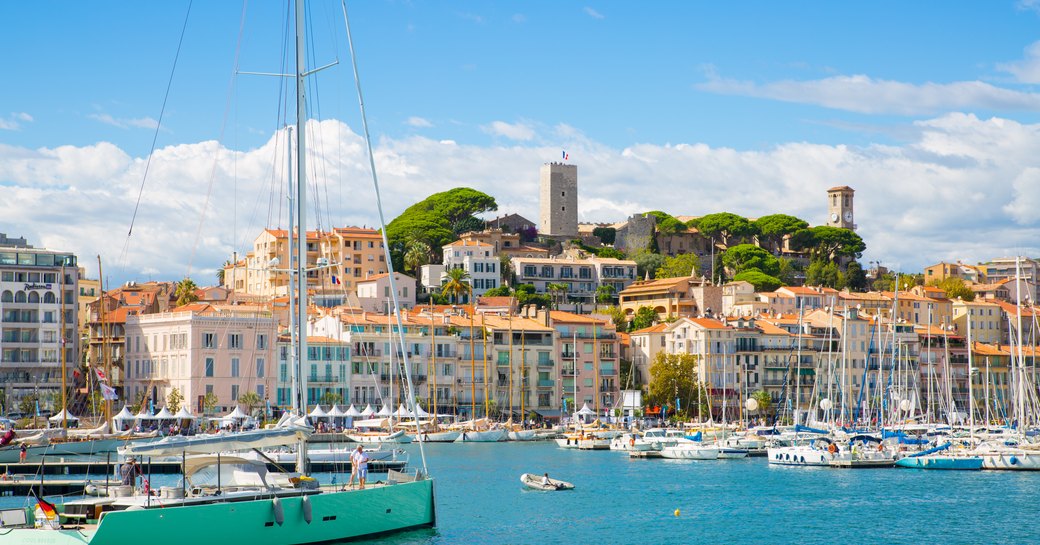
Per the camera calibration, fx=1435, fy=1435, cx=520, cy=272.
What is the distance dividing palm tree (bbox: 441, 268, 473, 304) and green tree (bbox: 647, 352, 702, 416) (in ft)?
85.4

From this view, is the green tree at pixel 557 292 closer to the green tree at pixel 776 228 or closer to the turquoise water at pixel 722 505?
the green tree at pixel 776 228

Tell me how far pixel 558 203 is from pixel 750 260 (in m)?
28.2

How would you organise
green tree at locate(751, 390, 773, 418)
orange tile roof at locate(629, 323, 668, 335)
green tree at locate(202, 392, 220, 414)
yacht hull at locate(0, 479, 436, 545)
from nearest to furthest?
yacht hull at locate(0, 479, 436, 545) → green tree at locate(202, 392, 220, 414) → green tree at locate(751, 390, 773, 418) → orange tile roof at locate(629, 323, 668, 335)

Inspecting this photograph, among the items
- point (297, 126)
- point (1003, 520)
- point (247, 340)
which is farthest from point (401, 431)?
point (297, 126)

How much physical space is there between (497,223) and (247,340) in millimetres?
78072

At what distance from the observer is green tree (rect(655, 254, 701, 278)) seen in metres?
165

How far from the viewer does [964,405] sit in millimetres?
125562

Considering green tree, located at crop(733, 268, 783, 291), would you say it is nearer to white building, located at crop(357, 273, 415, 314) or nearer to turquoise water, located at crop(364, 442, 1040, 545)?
white building, located at crop(357, 273, 415, 314)

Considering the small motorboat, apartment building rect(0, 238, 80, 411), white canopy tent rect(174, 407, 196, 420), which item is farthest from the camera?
apartment building rect(0, 238, 80, 411)

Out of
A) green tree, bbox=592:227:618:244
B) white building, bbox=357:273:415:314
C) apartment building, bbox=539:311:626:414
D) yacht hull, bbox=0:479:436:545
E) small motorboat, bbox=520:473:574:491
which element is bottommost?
small motorboat, bbox=520:473:574:491

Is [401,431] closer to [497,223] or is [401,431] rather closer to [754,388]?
[754,388]

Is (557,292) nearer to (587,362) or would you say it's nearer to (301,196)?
(587,362)

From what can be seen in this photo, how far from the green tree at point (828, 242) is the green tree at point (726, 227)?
19.7 feet

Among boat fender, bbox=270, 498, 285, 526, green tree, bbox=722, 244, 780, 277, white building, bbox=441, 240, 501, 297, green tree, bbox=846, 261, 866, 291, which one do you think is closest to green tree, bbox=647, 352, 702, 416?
white building, bbox=441, 240, 501, 297
